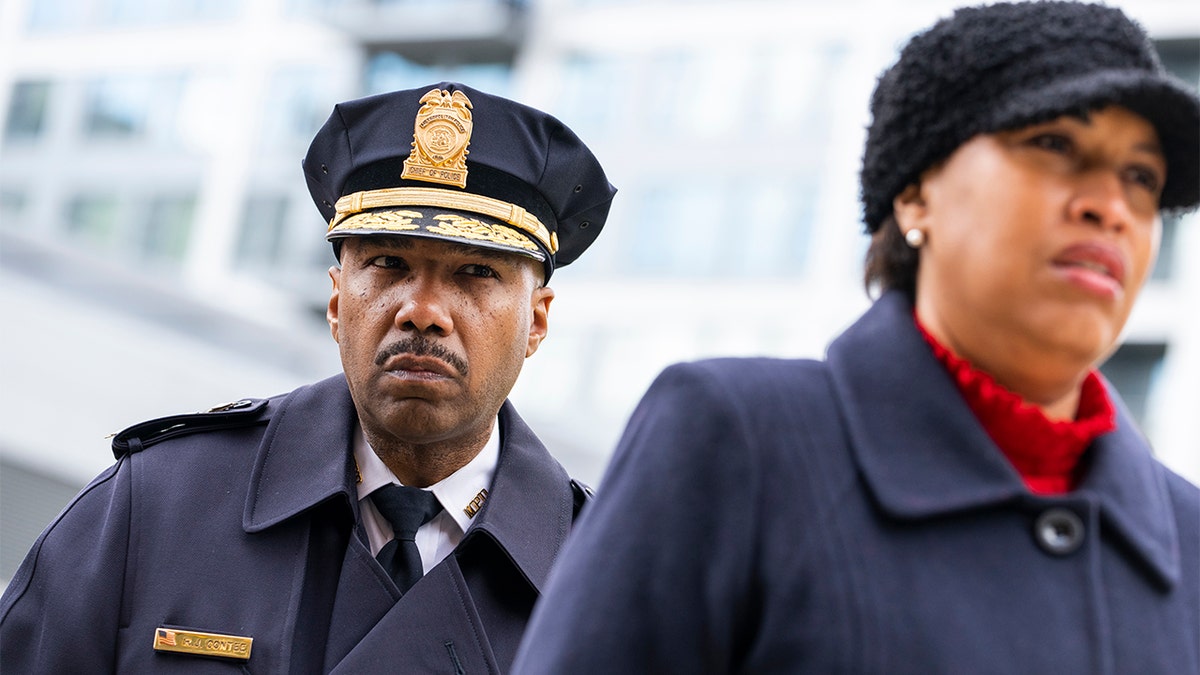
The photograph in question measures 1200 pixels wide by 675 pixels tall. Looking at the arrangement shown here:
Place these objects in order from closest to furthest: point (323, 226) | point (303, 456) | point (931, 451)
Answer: point (931, 451)
point (303, 456)
point (323, 226)

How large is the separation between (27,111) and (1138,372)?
1046 inches

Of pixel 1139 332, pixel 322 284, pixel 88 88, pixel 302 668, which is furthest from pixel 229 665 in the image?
pixel 88 88

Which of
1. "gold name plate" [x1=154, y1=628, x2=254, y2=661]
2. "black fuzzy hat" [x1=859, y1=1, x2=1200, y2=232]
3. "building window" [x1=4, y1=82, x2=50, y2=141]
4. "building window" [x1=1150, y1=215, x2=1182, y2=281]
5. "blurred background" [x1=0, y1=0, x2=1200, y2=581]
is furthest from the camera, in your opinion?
"building window" [x1=4, y1=82, x2=50, y2=141]

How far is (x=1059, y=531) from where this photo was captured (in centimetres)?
236

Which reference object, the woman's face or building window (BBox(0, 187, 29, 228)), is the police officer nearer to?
the woman's face

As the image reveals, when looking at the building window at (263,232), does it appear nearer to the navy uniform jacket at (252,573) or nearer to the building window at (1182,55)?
the building window at (1182,55)

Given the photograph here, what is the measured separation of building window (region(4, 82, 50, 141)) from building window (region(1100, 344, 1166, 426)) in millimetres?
25287

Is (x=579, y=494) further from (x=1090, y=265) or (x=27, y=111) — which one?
(x=27, y=111)

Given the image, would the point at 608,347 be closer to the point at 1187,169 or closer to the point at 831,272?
the point at 831,272

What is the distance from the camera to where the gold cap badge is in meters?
4.29

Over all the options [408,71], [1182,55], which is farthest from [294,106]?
[1182,55]

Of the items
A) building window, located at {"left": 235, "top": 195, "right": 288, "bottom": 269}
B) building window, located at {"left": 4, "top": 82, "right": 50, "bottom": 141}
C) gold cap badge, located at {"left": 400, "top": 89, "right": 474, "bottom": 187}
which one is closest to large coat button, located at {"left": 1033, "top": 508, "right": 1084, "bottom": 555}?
gold cap badge, located at {"left": 400, "top": 89, "right": 474, "bottom": 187}

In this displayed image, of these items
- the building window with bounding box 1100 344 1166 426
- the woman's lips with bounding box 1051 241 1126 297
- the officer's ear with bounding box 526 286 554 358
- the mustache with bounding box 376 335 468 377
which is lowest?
the mustache with bounding box 376 335 468 377

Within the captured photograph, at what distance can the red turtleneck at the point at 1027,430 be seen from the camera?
243 cm
